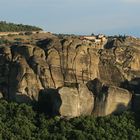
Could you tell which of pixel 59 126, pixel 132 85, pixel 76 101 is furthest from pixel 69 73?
pixel 59 126

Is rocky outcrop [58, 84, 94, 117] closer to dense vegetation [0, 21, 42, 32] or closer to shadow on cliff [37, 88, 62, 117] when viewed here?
shadow on cliff [37, 88, 62, 117]

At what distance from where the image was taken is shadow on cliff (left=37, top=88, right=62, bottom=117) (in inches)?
4250

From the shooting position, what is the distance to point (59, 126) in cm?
10588

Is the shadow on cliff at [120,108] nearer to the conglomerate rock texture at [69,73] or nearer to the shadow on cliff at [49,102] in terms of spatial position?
the conglomerate rock texture at [69,73]

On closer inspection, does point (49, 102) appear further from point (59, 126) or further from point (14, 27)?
point (14, 27)

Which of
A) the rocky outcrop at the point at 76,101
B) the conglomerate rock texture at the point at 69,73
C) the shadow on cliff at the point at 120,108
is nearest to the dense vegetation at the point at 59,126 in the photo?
the shadow on cliff at the point at 120,108

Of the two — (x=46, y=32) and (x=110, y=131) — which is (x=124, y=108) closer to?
(x=110, y=131)

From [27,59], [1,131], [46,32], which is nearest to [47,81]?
[27,59]

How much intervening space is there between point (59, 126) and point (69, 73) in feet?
28.0

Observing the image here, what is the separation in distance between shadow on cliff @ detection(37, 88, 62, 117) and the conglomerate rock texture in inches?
19.2

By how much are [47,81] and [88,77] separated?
447 cm

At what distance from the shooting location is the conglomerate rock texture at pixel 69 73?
109500mm

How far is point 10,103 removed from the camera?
110m

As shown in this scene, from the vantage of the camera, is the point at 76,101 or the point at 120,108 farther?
the point at 120,108
